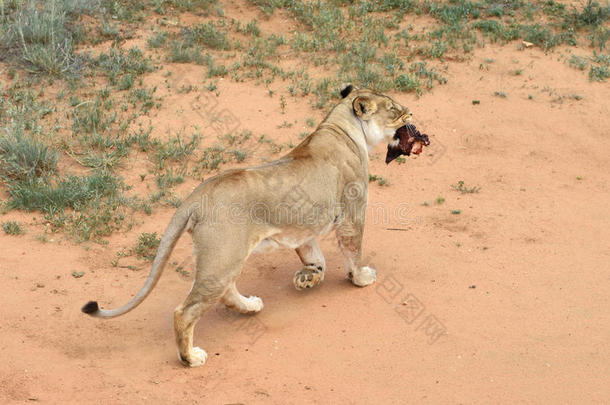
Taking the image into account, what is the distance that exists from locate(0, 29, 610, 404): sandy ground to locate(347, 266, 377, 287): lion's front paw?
99 millimetres

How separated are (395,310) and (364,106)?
1.81 meters

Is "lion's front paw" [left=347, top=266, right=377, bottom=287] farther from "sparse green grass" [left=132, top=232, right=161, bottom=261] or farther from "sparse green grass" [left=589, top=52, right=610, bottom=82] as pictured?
"sparse green grass" [left=589, top=52, right=610, bottom=82]

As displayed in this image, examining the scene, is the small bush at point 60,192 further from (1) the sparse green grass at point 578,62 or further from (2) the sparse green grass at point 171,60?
(1) the sparse green grass at point 578,62

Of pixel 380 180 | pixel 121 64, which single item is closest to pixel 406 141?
→ pixel 380 180

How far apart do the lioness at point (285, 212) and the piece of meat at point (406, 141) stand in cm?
5

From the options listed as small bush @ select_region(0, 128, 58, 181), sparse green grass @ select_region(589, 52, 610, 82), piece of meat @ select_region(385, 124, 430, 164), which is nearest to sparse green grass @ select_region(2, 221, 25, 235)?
small bush @ select_region(0, 128, 58, 181)

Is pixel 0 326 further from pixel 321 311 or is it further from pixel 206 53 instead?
pixel 206 53

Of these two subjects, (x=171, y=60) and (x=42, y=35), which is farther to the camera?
(x=171, y=60)

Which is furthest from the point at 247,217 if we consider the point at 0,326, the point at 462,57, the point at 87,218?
the point at 462,57

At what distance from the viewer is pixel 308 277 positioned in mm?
6844

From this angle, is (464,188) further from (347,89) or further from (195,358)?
A: (195,358)

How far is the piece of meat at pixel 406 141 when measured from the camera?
7113mm

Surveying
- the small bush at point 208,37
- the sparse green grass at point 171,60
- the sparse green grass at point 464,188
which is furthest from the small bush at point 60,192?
the sparse green grass at point 464,188

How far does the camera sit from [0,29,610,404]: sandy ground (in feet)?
18.7
